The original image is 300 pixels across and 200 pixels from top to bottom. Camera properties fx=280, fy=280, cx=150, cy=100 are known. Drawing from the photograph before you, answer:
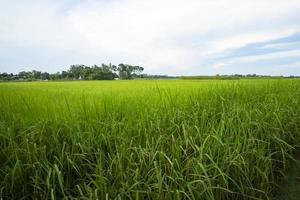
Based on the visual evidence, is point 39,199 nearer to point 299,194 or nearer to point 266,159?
point 266,159

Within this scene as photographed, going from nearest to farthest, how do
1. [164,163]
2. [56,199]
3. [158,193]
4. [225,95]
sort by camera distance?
[158,193], [56,199], [164,163], [225,95]

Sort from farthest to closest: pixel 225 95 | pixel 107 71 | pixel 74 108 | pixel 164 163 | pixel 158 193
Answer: pixel 107 71
pixel 225 95
pixel 74 108
pixel 164 163
pixel 158 193

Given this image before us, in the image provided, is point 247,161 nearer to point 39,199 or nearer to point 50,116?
point 39,199

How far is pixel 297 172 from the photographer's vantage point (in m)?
2.88

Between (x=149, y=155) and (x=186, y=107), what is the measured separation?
49.5 inches

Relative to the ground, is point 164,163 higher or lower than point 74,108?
lower

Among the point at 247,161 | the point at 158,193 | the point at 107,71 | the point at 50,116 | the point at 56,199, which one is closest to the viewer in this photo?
the point at 158,193

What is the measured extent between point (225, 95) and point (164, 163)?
222cm

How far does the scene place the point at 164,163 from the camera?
2145 millimetres

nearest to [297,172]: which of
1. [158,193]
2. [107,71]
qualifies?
[158,193]

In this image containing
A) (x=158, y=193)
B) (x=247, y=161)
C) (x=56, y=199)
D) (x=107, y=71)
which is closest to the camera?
(x=158, y=193)

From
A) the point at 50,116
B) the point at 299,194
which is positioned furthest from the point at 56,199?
the point at 299,194

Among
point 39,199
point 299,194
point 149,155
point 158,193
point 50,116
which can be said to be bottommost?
point 299,194

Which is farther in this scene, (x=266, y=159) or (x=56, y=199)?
(x=266, y=159)
